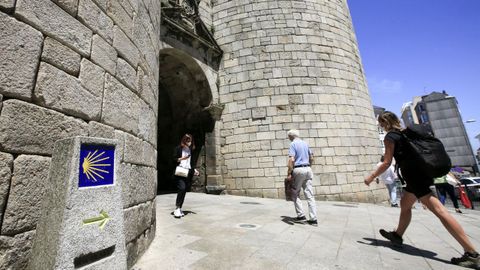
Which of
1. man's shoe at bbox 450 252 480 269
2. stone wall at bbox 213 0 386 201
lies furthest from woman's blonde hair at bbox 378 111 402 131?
stone wall at bbox 213 0 386 201

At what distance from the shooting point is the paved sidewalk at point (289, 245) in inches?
87.4

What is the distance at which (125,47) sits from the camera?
2.47 metres

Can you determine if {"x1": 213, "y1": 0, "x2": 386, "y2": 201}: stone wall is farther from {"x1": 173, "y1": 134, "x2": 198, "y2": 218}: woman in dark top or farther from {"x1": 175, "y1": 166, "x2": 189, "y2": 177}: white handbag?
{"x1": 175, "y1": 166, "x2": 189, "y2": 177}: white handbag

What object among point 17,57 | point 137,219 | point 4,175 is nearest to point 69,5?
point 17,57

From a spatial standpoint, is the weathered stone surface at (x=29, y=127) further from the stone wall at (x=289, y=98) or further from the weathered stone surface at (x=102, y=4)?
the stone wall at (x=289, y=98)

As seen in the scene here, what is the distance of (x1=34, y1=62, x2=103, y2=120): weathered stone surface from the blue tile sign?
0.53 meters

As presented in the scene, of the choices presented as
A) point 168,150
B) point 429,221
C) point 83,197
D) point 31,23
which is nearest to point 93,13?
point 31,23

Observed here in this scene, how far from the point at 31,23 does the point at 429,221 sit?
596 centimetres

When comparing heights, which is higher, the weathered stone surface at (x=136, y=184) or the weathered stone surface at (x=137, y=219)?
the weathered stone surface at (x=136, y=184)

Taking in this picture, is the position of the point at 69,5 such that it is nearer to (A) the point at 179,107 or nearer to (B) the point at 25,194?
(B) the point at 25,194

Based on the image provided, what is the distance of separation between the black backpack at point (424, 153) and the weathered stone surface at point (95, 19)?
3230mm

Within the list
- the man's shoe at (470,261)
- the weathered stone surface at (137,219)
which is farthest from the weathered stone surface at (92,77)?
the man's shoe at (470,261)

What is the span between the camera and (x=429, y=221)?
170 inches

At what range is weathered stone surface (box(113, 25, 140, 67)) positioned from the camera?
91.4 inches
